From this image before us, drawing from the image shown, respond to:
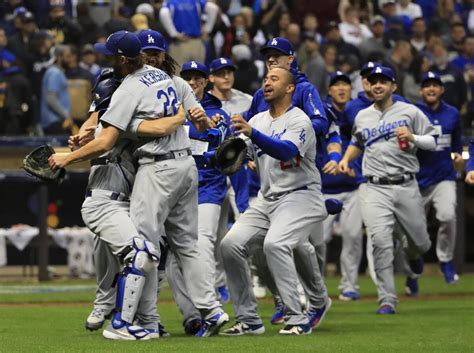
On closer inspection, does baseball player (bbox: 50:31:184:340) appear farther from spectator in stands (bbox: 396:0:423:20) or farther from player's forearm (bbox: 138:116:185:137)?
spectator in stands (bbox: 396:0:423:20)

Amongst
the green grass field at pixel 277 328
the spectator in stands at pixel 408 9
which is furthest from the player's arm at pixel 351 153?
the spectator in stands at pixel 408 9

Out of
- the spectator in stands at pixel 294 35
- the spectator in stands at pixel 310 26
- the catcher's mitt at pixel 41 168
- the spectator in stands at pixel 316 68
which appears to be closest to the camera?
the catcher's mitt at pixel 41 168

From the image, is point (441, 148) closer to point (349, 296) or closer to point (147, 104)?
point (349, 296)

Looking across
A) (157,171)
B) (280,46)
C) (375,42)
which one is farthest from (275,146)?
(375,42)

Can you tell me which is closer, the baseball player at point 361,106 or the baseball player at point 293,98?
the baseball player at point 293,98

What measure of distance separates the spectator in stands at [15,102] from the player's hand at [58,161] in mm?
10019

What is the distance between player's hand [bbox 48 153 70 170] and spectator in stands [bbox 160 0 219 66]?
11.1 m

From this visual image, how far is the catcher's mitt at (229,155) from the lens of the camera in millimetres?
10391

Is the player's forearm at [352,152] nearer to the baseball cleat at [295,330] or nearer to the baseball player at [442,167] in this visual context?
the baseball player at [442,167]

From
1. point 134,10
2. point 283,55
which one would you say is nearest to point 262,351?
point 283,55

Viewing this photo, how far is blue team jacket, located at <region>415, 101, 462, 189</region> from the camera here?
16531 millimetres

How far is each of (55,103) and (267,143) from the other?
10.3m

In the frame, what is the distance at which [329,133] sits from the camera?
12891 millimetres

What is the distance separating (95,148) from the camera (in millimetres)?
10062
